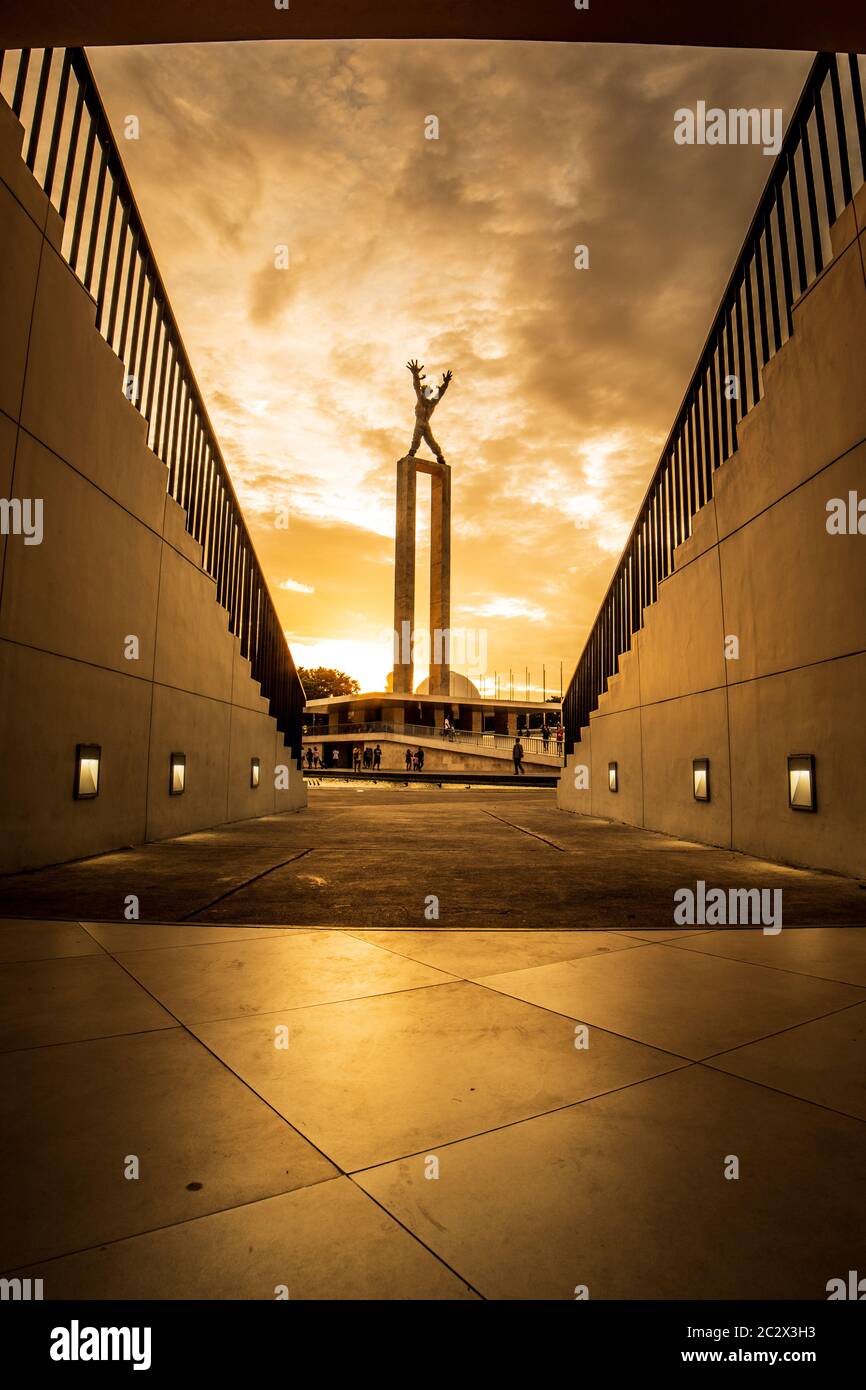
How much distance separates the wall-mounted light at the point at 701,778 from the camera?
370 inches

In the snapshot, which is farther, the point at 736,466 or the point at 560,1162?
the point at 736,466

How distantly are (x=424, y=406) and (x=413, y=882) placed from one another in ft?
264

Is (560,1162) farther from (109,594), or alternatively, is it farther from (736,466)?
(736,466)

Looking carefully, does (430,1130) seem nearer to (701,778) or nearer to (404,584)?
(701,778)

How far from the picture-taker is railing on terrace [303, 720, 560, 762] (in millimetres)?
41719

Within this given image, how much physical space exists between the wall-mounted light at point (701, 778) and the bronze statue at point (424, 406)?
72.4 metres

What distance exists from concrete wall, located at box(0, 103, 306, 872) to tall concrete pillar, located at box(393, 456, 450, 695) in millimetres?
56504

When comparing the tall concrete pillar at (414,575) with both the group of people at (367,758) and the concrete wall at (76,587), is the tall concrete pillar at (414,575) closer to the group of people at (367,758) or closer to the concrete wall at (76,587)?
the group of people at (367,758)

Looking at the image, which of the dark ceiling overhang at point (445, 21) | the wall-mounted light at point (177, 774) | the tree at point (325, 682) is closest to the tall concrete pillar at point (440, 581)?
the tree at point (325, 682)

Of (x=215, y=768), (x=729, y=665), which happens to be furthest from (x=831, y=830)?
(x=215, y=768)

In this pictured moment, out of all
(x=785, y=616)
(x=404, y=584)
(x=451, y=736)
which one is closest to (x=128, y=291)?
(x=785, y=616)
